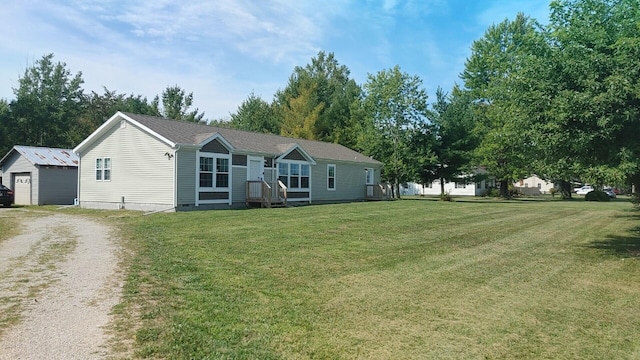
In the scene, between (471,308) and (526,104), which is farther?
(526,104)

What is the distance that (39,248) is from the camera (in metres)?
9.23

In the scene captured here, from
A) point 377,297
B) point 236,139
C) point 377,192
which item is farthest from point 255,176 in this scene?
point 377,297

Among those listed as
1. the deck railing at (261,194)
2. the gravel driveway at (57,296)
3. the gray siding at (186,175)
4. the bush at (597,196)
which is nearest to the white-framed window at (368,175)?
the deck railing at (261,194)

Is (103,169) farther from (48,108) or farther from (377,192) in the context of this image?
(48,108)

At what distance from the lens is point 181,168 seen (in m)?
18.9

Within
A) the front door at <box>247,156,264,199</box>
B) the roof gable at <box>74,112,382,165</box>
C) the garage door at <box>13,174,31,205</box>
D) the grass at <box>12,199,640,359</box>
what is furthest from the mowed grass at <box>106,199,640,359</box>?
the garage door at <box>13,174,31,205</box>

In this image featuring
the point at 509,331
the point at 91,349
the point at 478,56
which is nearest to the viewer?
the point at 91,349

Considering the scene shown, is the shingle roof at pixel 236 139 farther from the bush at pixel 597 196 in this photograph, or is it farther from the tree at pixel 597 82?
the bush at pixel 597 196

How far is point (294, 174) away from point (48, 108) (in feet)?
111

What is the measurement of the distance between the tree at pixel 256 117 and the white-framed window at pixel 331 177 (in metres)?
22.2

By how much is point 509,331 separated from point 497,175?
3847 centimetres

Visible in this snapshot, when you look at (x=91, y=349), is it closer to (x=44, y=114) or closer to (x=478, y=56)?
(x=478, y=56)

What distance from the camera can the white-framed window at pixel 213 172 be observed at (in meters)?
20.0

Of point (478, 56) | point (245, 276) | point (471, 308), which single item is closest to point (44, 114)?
point (478, 56)
